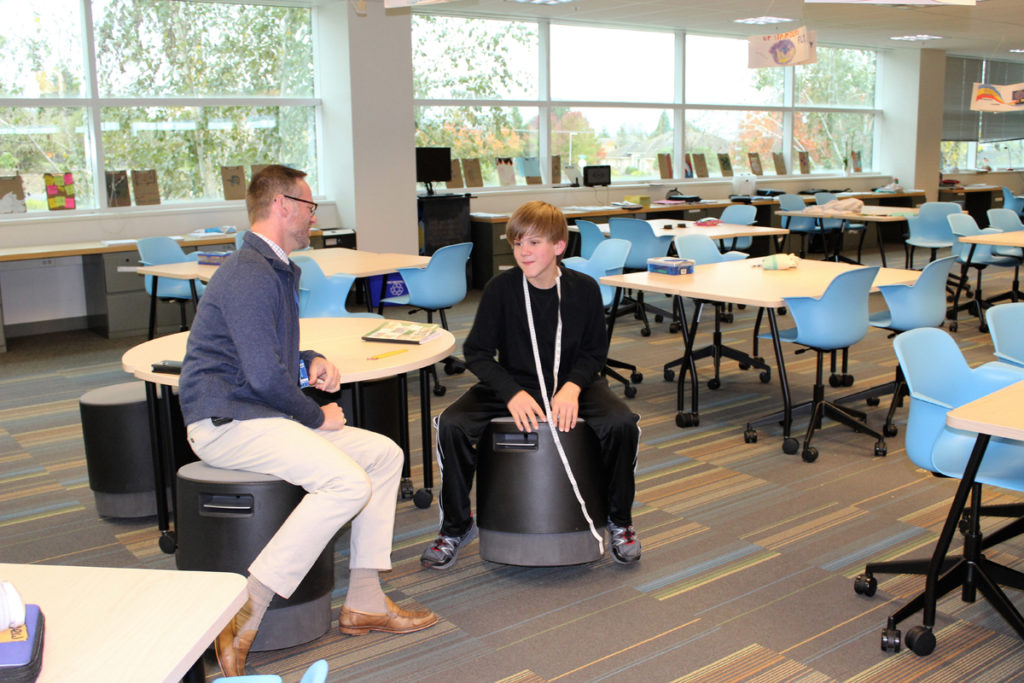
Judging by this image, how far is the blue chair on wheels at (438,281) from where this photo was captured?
5770 millimetres

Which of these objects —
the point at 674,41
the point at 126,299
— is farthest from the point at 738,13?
the point at 126,299

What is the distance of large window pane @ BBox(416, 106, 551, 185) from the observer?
989cm

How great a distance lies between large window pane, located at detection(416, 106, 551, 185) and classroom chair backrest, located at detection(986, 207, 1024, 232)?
4.66 meters

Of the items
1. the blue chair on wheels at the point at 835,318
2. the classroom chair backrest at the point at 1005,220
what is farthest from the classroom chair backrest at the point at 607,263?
the classroom chair backrest at the point at 1005,220

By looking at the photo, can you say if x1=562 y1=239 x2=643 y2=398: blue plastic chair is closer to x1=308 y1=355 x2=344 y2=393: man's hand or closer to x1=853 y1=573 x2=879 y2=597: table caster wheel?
x1=853 y1=573 x2=879 y2=597: table caster wheel

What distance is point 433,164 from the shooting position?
9.26m

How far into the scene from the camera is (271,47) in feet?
28.9

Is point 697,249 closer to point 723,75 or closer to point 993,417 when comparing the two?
point 993,417

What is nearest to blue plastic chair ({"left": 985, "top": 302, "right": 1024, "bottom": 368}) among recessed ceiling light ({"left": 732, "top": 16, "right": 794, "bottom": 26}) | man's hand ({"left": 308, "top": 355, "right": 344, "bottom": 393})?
man's hand ({"left": 308, "top": 355, "right": 344, "bottom": 393})

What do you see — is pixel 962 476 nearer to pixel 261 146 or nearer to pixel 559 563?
pixel 559 563

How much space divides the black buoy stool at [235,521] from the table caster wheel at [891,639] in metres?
1.65

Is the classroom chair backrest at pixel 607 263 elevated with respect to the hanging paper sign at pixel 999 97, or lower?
lower

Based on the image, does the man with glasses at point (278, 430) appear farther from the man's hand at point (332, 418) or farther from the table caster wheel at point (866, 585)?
the table caster wheel at point (866, 585)

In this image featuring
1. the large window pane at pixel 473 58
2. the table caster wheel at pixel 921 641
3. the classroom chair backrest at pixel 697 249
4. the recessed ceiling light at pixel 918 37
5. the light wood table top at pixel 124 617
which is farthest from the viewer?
the recessed ceiling light at pixel 918 37
